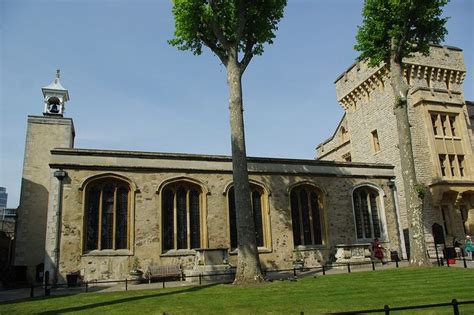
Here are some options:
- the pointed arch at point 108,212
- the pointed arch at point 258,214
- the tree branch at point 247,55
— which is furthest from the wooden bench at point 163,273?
the tree branch at point 247,55

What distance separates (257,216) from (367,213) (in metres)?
7.62

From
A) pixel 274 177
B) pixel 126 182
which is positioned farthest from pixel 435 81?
pixel 126 182

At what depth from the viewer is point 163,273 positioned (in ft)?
57.9

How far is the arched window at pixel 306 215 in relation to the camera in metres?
21.9

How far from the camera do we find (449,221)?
82.8 ft

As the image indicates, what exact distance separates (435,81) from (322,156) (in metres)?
12.9

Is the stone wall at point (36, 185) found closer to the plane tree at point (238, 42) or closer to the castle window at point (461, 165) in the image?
the plane tree at point (238, 42)

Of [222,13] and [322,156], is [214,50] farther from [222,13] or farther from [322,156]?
[322,156]

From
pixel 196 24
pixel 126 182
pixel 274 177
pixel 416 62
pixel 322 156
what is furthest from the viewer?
pixel 322 156

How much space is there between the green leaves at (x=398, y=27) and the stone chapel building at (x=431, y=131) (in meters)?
7.34

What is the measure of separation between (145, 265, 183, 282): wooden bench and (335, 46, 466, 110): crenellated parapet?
19.8 metres

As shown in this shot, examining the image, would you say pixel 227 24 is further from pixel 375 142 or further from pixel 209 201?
pixel 375 142

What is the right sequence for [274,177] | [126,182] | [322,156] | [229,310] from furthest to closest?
[322,156], [274,177], [126,182], [229,310]

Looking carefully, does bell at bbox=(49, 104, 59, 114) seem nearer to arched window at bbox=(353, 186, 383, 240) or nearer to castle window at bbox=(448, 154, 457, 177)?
arched window at bbox=(353, 186, 383, 240)
